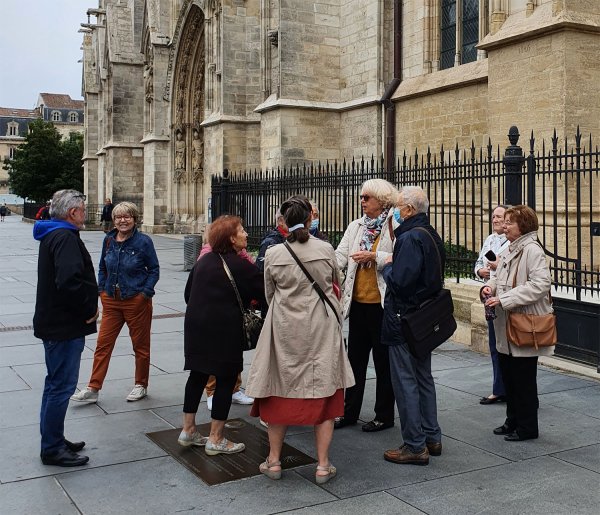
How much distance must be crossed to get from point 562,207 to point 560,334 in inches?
137

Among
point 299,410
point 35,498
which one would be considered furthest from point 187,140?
point 35,498

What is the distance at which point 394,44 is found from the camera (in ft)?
55.3

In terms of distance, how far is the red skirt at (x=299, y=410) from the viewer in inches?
164

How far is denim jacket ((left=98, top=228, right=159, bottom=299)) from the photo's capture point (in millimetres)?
5934

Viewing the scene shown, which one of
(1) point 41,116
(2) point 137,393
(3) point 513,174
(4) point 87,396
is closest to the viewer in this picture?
(4) point 87,396

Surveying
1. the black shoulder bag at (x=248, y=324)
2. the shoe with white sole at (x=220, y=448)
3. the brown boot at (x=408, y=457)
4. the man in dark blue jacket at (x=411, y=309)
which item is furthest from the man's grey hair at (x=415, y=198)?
the shoe with white sole at (x=220, y=448)

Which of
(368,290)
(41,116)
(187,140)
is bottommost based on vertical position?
(368,290)

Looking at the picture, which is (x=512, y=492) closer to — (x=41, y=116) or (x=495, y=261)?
(x=495, y=261)

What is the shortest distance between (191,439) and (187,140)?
26.1 meters

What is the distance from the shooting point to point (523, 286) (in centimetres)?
481

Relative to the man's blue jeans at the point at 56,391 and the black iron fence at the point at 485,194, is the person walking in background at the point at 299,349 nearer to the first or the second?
the man's blue jeans at the point at 56,391

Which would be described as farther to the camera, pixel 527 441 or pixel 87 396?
pixel 87 396

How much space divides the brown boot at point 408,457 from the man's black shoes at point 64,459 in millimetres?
1945

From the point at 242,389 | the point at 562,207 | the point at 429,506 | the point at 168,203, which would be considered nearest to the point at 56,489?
the point at 429,506
